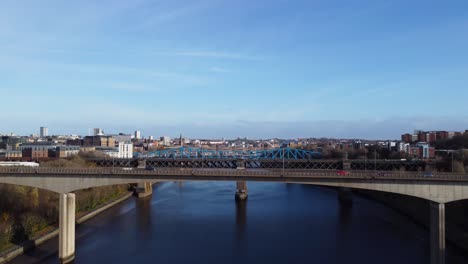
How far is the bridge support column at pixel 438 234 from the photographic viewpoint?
16661 millimetres

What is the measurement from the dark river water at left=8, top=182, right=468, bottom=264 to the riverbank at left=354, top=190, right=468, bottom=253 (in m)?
0.66

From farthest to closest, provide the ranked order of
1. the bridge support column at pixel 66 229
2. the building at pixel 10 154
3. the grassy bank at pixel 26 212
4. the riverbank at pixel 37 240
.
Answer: the building at pixel 10 154, the grassy bank at pixel 26 212, the bridge support column at pixel 66 229, the riverbank at pixel 37 240

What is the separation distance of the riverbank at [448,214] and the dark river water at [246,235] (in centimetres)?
66

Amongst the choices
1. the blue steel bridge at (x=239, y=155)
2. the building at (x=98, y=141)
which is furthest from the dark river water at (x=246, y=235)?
the building at (x=98, y=141)

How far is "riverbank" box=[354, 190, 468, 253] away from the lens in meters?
20.9

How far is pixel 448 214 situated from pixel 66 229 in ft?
67.5

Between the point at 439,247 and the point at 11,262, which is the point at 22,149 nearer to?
the point at 11,262

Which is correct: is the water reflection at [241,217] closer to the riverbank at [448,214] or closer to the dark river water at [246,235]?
the dark river water at [246,235]

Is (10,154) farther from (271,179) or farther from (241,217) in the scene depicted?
(271,179)

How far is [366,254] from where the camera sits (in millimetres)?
19391

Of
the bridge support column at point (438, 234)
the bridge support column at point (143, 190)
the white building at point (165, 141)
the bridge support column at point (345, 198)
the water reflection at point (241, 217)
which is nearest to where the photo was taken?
the bridge support column at point (438, 234)

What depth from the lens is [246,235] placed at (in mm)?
22422

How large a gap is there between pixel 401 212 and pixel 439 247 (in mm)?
13316

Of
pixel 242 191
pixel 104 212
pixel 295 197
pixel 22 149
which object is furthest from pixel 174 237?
pixel 22 149
